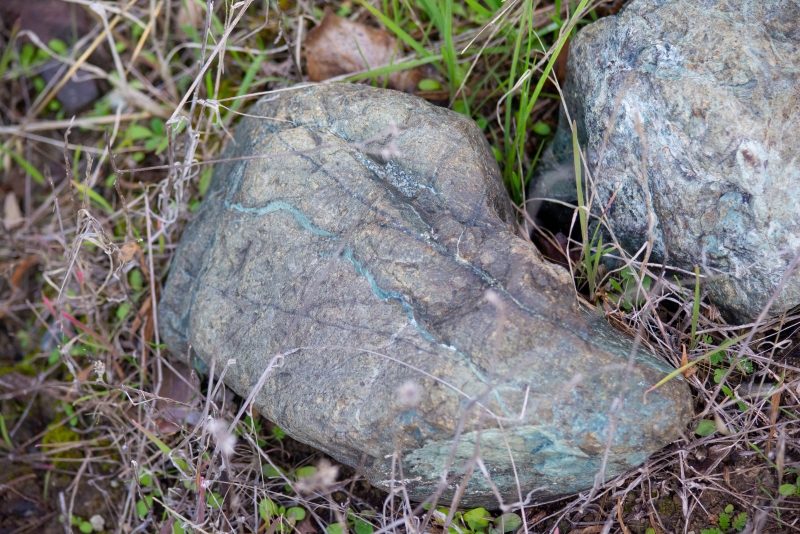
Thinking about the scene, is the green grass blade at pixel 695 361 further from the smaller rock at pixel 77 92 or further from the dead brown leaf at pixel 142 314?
the smaller rock at pixel 77 92

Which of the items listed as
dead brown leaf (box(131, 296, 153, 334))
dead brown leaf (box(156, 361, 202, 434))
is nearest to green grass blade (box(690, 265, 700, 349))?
dead brown leaf (box(156, 361, 202, 434))

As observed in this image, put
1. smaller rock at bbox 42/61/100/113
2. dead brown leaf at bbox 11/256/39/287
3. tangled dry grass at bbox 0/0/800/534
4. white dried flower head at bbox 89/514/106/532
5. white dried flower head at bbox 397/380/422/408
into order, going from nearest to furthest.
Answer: white dried flower head at bbox 397/380/422/408
tangled dry grass at bbox 0/0/800/534
white dried flower head at bbox 89/514/106/532
dead brown leaf at bbox 11/256/39/287
smaller rock at bbox 42/61/100/113

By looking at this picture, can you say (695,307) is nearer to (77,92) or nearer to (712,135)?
(712,135)

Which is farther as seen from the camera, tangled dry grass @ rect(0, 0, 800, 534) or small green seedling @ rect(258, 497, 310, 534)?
small green seedling @ rect(258, 497, 310, 534)

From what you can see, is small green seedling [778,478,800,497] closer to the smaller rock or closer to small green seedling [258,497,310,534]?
small green seedling [258,497,310,534]

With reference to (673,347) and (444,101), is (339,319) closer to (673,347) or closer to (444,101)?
(673,347)
